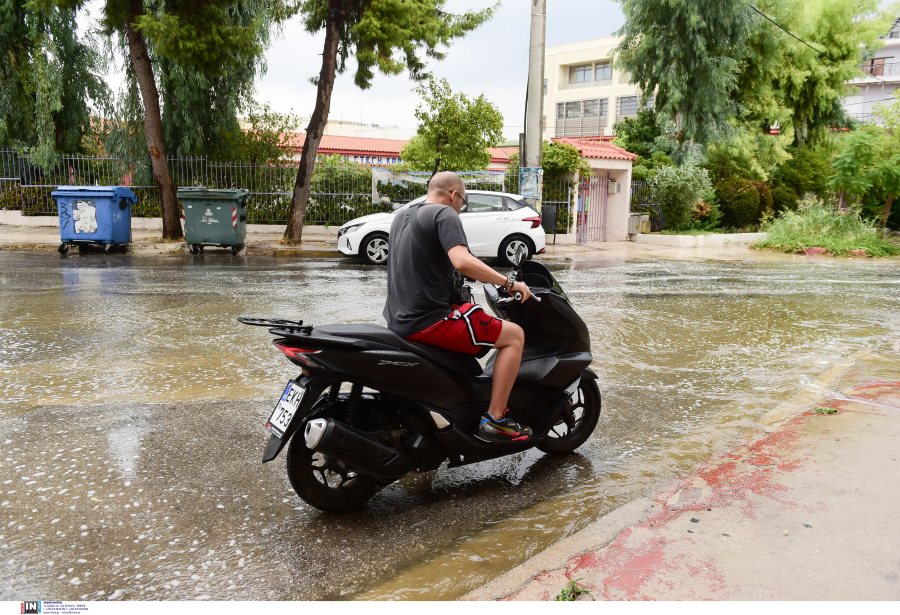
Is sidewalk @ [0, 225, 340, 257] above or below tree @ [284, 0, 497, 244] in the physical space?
below

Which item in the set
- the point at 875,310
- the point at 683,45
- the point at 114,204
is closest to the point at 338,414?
the point at 875,310

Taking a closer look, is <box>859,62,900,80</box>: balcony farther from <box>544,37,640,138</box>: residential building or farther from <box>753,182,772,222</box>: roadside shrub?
<box>753,182,772,222</box>: roadside shrub

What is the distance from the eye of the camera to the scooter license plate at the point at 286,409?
3.41 metres

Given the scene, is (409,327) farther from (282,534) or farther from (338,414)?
(282,534)

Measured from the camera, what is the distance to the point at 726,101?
86.2ft

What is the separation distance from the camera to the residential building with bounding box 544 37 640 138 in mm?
52531

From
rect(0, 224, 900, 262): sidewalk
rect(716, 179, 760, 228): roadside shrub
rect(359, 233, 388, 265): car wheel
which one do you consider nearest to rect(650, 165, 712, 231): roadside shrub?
rect(716, 179, 760, 228): roadside shrub

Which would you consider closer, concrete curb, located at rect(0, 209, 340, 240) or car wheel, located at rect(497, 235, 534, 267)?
car wheel, located at rect(497, 235, 534, 267)

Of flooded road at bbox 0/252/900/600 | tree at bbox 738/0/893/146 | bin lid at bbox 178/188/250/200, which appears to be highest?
tree at bbox 738/0/893/146

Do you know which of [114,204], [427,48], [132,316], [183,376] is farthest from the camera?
[427,48]

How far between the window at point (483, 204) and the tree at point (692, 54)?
13.1 metres

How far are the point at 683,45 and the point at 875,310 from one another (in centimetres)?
1843

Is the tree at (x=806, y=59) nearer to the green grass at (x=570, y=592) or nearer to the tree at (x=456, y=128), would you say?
the tree at (x=456, y=128)

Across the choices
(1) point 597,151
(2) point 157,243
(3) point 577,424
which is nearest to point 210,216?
(2) point 157,243
